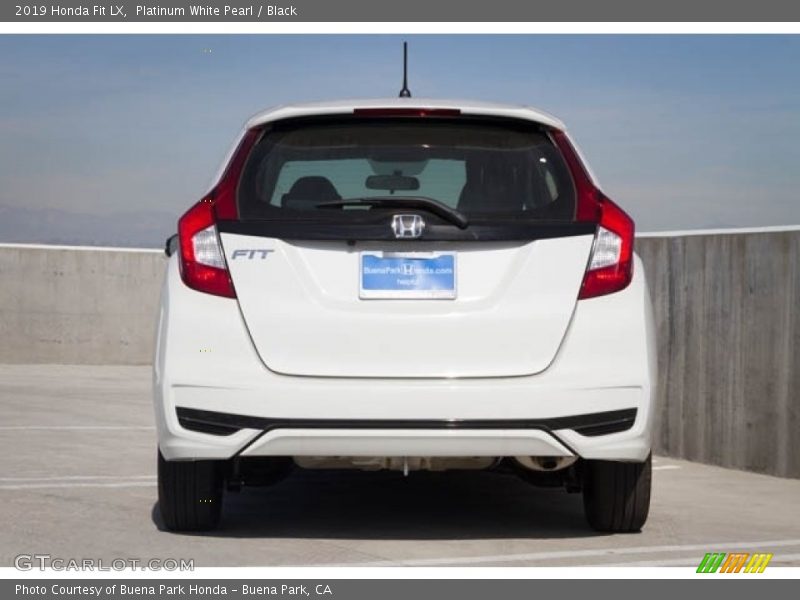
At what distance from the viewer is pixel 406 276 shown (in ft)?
20.9

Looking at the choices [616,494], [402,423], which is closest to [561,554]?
[616,494]

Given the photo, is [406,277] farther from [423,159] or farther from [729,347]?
[729,347]

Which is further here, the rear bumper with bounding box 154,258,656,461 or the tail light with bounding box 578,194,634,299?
the tail light with bounding box 578,194,634,299

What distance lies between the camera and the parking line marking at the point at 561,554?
623 cm

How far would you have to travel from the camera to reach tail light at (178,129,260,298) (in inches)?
255

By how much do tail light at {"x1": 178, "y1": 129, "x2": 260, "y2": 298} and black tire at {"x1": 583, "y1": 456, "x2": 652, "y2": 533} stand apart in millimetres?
1730

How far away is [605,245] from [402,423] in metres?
1.07

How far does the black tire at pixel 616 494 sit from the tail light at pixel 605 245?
82 cm

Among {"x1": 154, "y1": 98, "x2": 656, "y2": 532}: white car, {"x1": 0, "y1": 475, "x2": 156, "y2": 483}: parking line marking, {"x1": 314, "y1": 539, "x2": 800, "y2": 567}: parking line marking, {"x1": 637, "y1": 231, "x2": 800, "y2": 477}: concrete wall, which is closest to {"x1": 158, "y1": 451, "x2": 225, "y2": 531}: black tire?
{"x1": 154, "y1": 98, "x2": 656, "y2": 532}: white car

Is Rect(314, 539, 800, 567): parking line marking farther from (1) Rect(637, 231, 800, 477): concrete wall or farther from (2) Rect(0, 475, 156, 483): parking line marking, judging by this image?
(2) Rect(0, 475, 156, 483): parking line marking

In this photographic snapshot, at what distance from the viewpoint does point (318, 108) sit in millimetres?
6680

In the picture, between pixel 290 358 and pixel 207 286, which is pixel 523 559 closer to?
pixel 290 358
